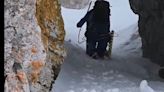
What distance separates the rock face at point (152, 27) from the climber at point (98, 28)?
5.19ft

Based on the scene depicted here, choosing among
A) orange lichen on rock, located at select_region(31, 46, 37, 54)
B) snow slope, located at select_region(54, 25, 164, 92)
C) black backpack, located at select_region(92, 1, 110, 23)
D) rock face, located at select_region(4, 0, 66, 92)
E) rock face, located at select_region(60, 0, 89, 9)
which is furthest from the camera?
rock face, located at select_region(60, 0, 89, 9)

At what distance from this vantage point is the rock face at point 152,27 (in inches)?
520

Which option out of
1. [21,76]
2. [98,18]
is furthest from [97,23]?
[21,76]

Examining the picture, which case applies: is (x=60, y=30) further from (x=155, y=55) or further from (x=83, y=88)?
(x=155, y=55)

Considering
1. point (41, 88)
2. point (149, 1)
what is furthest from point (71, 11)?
point (41, 88)

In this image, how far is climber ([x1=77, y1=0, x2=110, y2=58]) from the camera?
12523 mm

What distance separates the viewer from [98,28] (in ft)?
41.5

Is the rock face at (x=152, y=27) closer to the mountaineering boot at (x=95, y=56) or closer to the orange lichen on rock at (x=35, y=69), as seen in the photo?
the mountaineering boot at (x=95, y=56)

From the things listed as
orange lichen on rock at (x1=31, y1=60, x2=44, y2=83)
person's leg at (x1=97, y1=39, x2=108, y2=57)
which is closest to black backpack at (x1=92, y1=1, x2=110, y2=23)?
person's leg at (x1=97, y1=39, x2=108, y2=57)

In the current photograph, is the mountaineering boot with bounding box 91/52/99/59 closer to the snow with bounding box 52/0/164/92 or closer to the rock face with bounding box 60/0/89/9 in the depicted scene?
the snow with bounding box 52/0/164/92

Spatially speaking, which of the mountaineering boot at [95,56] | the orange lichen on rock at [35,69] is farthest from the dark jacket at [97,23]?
the orange lichen on rock at [35,69]

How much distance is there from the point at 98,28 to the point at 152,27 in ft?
7.06

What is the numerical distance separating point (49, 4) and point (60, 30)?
65 cm

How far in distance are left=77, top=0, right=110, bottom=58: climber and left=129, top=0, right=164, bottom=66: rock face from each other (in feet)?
5.19
